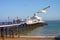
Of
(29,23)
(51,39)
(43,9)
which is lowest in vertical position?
(51,39)

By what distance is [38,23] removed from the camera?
67.2 m

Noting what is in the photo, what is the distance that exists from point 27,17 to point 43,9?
555cm

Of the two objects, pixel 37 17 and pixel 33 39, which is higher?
pixel 37 17

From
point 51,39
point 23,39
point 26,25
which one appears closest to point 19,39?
point 23,39

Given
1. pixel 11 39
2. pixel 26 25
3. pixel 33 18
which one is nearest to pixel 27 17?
pixel 33 18

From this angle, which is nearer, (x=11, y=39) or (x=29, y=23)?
(x=11, y=39)

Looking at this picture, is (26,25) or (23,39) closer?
(23,39)

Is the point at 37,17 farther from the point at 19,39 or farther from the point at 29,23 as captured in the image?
the point at 19,39

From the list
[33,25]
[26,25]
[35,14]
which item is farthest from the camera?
[35,14]

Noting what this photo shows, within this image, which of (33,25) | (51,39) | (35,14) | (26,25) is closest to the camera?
(51,39)

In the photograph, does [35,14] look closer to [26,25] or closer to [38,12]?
[38,12]

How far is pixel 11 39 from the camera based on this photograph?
2086 cm

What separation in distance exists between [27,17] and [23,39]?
4475cm

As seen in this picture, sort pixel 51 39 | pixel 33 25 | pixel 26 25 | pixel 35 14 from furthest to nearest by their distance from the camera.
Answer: pixel 35 14 < pixel 33 25 < pixel 26 25 < pixel 51 39
